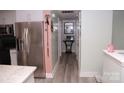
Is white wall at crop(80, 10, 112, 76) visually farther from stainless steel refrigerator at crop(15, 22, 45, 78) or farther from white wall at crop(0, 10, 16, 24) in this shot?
white wall at crop(0, 10, 16, 24)

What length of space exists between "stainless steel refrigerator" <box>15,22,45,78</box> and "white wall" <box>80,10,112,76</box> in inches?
35.2

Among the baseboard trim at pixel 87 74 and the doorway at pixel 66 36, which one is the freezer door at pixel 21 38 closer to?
the doorway at pixel 66 36

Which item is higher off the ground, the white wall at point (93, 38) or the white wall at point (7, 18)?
the white wall at point (7, 18)

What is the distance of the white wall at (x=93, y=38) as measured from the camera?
9.85 ft

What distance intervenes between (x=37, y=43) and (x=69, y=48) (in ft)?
10.7

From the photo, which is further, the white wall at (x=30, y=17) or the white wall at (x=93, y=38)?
the white wall at (x=30, y=17)

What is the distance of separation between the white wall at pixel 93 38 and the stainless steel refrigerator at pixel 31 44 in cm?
89

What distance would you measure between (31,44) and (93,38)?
52.9 inches

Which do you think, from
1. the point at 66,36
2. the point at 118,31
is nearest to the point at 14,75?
the point at 118,31

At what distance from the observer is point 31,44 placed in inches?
127

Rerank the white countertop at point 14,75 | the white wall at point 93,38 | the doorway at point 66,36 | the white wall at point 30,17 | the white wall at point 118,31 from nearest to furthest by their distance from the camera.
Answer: the white countertop at point 14,75 → the white wall at point 118,31 → the white wall at point 93,38 → the white wall at point 30,17 → the doorway at point 66,36

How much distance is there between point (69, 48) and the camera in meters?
6.32

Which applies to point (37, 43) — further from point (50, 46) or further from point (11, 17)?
point (11, 17)

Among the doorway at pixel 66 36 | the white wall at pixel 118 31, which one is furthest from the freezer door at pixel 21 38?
the white wall at pixel 118 31
